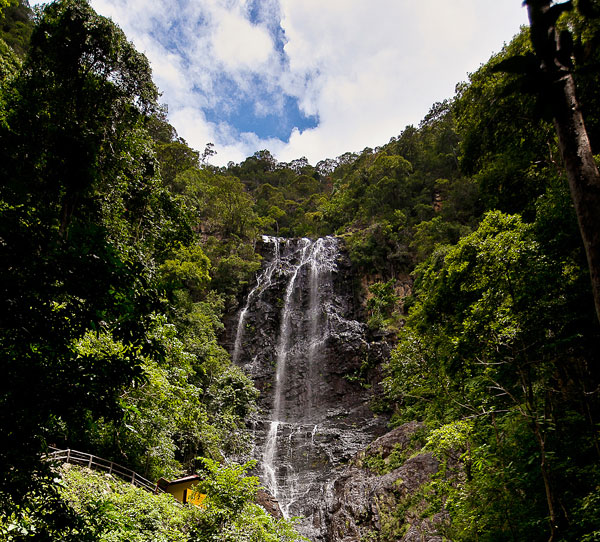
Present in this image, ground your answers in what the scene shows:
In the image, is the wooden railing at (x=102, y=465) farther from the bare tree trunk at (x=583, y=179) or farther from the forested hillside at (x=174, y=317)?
the bare tree trunk at (x=583, y=179)

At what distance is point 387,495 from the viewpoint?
1076 centimetres

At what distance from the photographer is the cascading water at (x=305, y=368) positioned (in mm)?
14883

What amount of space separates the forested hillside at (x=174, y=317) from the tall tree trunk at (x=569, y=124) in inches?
2.8

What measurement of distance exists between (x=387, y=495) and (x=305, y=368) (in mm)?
11146

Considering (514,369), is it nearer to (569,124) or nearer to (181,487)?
(569,124)

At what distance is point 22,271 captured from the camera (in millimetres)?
2523

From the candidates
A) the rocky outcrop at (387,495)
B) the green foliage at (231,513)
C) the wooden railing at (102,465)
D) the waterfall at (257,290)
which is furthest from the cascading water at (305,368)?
the green foliage at (231,513)

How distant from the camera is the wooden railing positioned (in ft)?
27.9

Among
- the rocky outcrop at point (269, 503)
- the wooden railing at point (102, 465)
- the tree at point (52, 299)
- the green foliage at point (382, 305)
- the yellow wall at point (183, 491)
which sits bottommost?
the rocky outcrop at point (269, 503)

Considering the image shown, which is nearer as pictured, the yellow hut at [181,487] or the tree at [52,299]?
the tree at [52,299]

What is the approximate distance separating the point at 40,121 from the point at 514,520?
10358 mm

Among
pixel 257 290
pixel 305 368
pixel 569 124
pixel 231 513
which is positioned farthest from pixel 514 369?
pixel 257 290

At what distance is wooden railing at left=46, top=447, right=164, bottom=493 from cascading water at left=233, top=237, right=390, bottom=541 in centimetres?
574

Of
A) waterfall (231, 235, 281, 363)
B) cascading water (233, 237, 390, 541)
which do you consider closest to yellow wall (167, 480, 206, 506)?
cascading water (233, 237, 390, 541)
